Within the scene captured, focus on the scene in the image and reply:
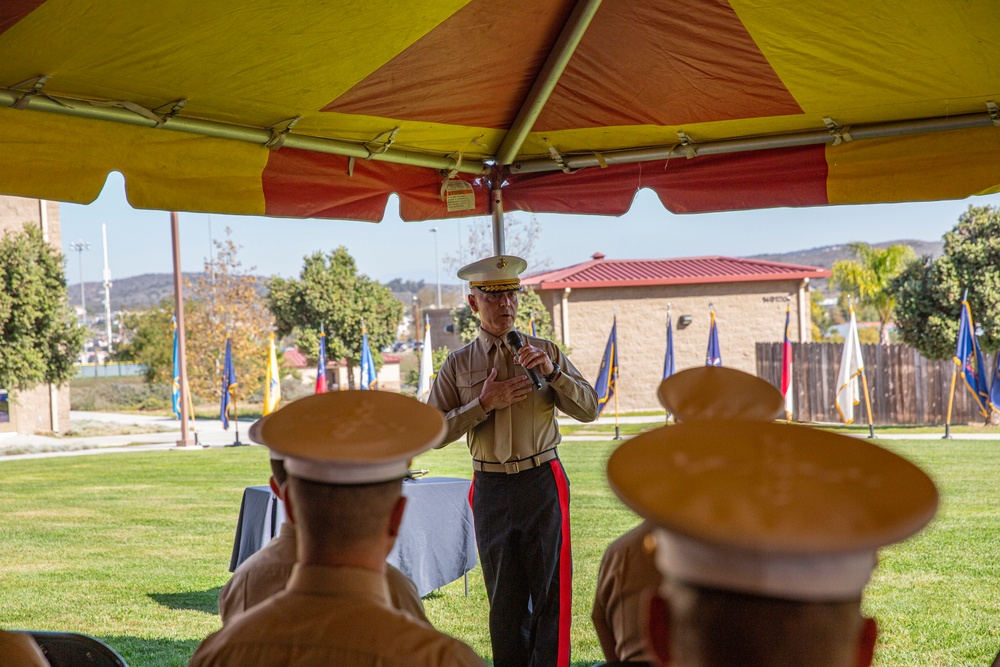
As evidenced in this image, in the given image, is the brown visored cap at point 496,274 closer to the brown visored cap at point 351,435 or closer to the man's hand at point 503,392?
the man's hand at point 503,392

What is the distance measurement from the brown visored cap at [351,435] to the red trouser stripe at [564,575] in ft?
6.57

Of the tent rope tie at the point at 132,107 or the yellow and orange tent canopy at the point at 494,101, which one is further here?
the tent rope tie at the point at 132,107

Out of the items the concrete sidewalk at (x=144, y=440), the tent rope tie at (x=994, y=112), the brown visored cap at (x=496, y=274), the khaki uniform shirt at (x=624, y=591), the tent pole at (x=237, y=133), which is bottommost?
the concrete sidewalk at (x=144, y=440)

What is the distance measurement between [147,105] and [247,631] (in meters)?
2.01

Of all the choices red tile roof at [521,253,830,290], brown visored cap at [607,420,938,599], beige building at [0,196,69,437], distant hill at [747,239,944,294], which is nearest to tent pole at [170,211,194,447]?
beige building at [0,196,69,437]

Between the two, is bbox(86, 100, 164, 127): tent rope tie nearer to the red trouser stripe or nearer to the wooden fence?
the red trouser stripe

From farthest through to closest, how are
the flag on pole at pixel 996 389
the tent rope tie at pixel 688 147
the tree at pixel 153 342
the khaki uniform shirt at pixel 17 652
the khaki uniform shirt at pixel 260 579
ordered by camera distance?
1. the tree at pixel 153 342
2. the flag on pole at pixel 996 389
3. the tent rope tie at pixel 688 147
4. the khaki uniform shirt at pixel 260 579
5. the khaki uniform shirt at pixel 17 652

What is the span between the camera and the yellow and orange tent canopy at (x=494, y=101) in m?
2.48

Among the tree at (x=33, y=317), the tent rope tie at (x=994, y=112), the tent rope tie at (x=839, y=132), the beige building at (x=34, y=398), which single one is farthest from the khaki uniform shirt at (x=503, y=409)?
the beige building at (x=34, y=398)

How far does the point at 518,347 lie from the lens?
11.4 ft

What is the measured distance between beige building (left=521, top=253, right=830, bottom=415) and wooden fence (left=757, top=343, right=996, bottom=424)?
6.08 meters

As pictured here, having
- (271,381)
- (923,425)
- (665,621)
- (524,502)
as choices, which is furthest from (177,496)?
(923,425)

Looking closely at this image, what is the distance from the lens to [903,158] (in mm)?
3270

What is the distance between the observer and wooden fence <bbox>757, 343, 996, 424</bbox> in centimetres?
2041
